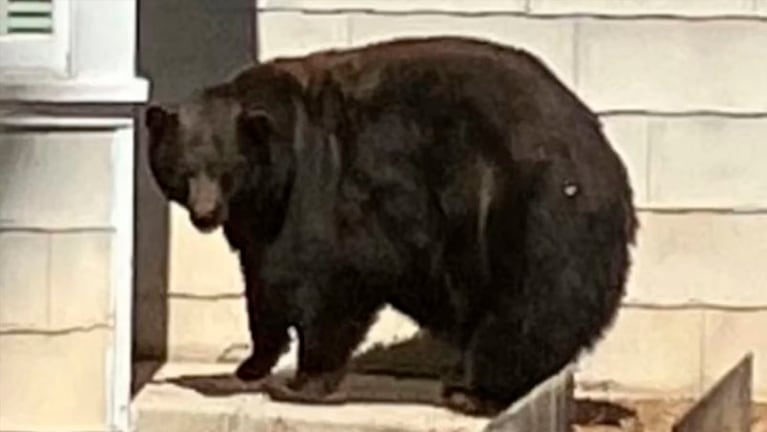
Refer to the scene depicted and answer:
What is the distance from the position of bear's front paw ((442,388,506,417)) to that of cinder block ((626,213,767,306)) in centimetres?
35

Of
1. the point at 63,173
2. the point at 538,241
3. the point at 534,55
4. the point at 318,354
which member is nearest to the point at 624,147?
the point at 534,55

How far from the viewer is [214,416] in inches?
89.4

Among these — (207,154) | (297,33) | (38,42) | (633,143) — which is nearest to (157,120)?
(207,154)

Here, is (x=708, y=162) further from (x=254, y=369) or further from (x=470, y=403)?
(x=254, y=369)

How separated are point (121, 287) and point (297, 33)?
416 millimetres

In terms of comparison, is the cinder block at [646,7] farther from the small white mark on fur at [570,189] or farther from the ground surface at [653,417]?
the ground surface at [653,417]

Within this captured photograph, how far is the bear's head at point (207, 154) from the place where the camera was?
7.07 ft

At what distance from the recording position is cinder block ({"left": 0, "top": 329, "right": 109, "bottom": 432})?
2.37 metres

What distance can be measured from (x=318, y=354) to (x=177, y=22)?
492 millimetres

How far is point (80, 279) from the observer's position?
236cm

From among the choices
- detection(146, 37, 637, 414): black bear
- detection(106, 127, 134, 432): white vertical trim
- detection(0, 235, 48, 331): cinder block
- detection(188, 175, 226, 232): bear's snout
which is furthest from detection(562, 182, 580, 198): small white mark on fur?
detection(0, 235, 48, 331): cinder block

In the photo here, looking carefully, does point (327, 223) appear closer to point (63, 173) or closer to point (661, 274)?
point (63, 173)

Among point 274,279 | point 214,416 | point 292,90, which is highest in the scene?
point 292,90

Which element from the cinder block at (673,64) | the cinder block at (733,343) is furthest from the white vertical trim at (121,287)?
the cinder block at (733,343)
